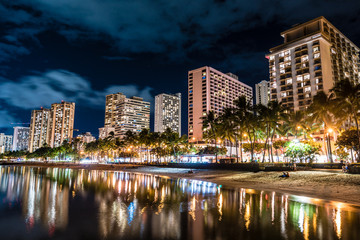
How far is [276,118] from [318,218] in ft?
149

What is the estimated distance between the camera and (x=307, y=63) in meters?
112

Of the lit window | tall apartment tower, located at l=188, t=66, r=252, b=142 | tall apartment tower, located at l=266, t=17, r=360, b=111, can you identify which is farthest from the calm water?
tall apartment tower, located at l=188, t=66, r=252, b=142

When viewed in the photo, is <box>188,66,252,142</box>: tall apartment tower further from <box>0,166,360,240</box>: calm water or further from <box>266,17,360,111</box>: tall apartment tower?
<box>0,166,360,240</box>: calm water


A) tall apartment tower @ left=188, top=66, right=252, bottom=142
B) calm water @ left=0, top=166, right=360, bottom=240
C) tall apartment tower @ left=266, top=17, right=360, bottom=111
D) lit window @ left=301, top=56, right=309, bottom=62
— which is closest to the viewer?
calm water @ left=0, top=166, right=360, bottom=240

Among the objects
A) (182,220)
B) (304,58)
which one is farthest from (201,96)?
(182,220)

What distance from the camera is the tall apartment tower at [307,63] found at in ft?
355

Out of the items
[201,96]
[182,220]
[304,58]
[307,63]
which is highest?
[304,58]

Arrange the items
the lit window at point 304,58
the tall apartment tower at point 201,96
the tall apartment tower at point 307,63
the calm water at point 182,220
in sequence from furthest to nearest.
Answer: the tall apartment tower at point 201,96
the lit window at point 304,58
the tall apartment tower at point 307,63
the calm water at point 182,220

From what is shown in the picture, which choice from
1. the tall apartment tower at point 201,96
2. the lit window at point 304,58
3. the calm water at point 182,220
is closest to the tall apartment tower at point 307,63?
the lit window at point 304,58

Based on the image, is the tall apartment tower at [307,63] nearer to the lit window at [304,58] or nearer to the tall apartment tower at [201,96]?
the lit window at [304,58]

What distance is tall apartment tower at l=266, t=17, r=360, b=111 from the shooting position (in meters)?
108

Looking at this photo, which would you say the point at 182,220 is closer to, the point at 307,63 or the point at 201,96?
the point at 307,63

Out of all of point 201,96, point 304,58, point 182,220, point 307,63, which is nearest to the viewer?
point 182,220

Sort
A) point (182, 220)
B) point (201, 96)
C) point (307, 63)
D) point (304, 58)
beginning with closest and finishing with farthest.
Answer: point (182, 220) → point (307, 63) → point (304, 58) → point (201, 96)
